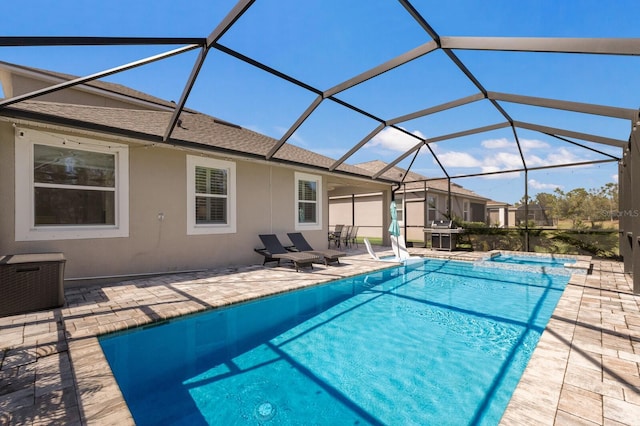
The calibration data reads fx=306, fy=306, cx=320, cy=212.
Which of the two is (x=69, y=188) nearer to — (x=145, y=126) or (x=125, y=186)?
(x=125, y=186)

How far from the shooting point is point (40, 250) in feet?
21.3

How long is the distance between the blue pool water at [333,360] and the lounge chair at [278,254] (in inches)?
90.5

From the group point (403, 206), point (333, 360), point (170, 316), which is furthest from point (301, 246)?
point (403, 206)

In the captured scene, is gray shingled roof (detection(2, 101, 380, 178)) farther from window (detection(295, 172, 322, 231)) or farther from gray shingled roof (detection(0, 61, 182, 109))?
gray shingled roof (detection(0, 61, 182, 109))

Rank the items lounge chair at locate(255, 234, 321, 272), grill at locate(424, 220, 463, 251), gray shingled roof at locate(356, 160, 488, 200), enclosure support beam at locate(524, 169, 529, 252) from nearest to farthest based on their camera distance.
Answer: lounge chair at locate(255, 234, 321, 272) < enclosure support beam at locate(524, 169, 529, 252) < grill at locate(424, 220, 463, 251) < gray shingled roof at locate(356, 160, 488, 200)

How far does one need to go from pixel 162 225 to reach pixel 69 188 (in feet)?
7.05

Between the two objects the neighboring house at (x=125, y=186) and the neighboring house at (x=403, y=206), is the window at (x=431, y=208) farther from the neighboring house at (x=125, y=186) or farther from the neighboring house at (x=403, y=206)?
the neighboring house at (x=125, y=186)

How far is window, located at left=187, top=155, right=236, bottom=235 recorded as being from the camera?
29.3ft

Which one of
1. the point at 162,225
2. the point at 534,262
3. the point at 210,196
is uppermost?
the point at 210,196

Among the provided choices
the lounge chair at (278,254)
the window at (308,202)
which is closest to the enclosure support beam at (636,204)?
the lounge chair at (278,254)

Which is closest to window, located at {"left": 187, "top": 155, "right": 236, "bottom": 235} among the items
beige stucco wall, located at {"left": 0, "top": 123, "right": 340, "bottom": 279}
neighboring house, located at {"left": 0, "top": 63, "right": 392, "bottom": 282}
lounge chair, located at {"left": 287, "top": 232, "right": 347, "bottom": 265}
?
neighboring house, located at {"left": 0, "top": 63, "right": 392, "bottom": 282}

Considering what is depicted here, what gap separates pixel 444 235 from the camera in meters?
14.6

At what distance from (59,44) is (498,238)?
15.9 meters

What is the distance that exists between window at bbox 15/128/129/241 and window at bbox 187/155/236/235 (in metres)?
1.68
